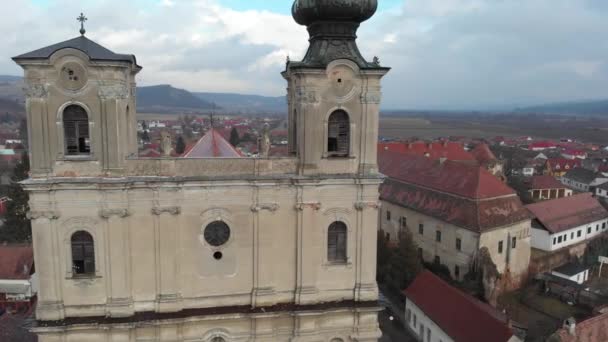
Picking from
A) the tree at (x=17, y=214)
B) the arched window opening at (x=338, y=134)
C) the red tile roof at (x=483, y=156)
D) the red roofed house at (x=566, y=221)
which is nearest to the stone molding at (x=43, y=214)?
the arched window opening at (x=338, y=134)

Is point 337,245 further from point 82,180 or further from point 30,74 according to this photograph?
point 30,74

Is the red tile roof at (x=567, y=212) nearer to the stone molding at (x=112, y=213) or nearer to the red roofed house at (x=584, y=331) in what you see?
the red roofed house at (x=584, y=331)

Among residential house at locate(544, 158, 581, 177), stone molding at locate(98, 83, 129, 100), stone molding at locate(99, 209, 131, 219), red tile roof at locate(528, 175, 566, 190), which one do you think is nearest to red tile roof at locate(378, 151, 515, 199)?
red tile roof at locate(528, 175, 566, 190)

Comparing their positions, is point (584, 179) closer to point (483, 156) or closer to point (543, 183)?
point (543, 183)

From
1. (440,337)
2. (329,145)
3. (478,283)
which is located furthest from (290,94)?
(478,283)

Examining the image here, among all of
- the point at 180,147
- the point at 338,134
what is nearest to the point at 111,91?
the point at 338,134

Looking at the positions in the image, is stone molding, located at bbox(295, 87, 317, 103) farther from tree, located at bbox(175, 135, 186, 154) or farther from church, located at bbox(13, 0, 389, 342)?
tree, located at bbox(175, 135, 186, 154)
